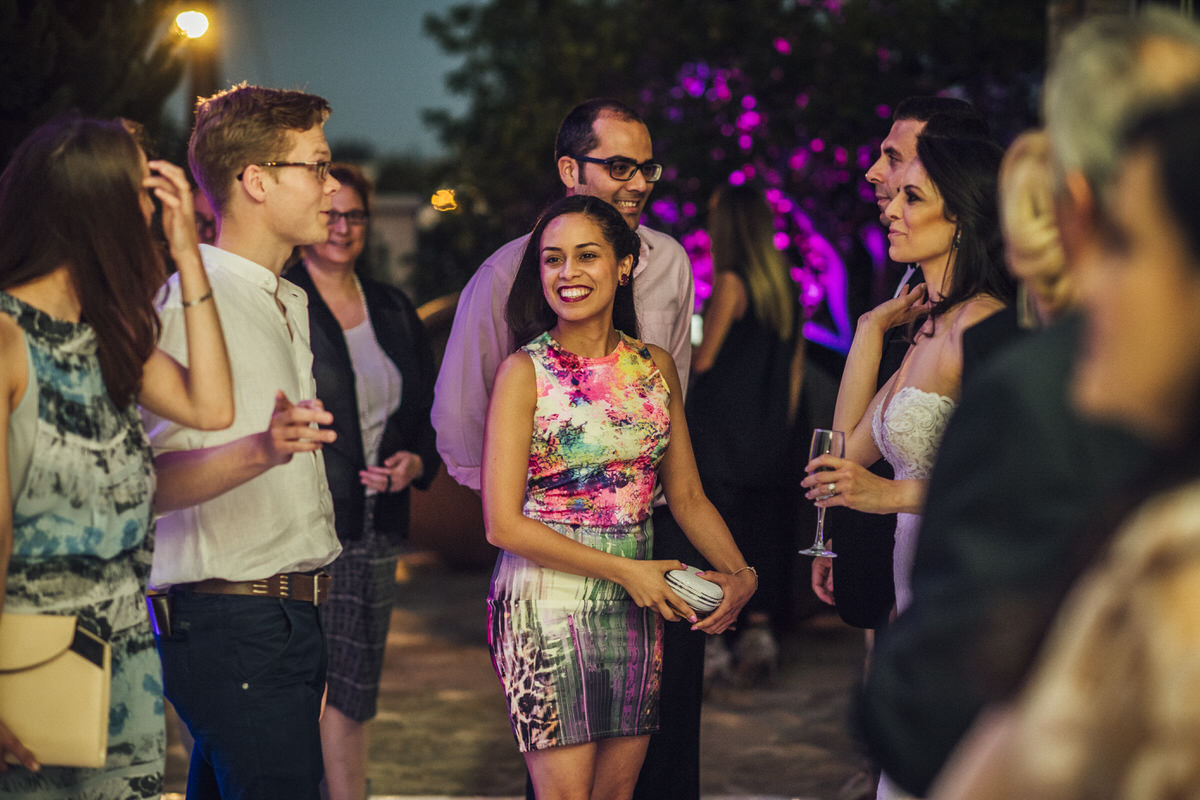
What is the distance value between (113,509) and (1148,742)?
1832mm

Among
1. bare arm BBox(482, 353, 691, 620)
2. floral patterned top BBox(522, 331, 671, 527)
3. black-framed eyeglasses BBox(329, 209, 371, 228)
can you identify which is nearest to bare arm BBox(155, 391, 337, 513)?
bare arm BBox(482, 353, 691, 620)

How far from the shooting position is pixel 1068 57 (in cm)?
126

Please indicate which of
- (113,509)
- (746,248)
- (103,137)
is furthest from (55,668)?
(746,248)

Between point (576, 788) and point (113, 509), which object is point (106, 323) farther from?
point (576, 788)

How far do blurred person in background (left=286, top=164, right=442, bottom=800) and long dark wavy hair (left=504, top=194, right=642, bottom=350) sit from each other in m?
1.09

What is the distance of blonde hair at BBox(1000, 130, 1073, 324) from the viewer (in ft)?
4.90

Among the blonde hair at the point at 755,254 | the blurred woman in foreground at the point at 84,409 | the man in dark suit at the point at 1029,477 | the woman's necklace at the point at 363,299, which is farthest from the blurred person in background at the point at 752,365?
the man in dark suit at the point at 1029,477

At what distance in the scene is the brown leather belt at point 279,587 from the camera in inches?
103

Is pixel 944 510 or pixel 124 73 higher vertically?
pixel 124 73

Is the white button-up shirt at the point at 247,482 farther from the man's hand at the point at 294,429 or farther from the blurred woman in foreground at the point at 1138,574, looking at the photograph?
the blurred woman in foreground at the point at 1138,574

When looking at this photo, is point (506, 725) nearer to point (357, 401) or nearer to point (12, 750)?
point (357, 401)

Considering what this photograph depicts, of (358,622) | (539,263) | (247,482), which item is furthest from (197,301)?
(358,622)

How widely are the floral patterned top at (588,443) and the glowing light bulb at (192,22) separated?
236 cm

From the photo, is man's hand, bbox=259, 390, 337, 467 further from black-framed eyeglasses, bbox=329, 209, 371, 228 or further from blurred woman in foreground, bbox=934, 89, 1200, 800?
black-framed eyeglasses, bbox=329, 209, 371, 228
